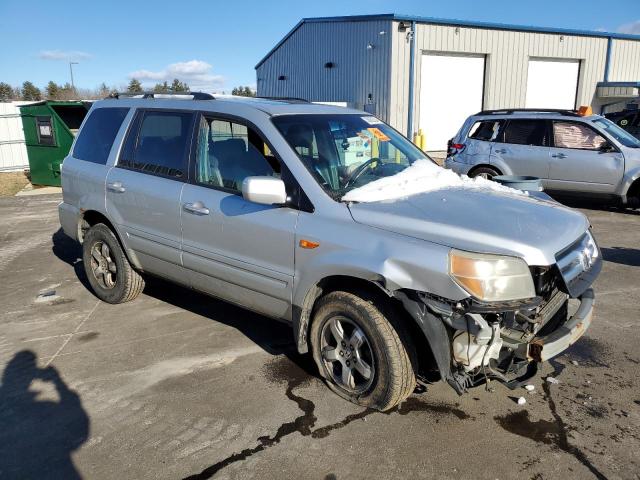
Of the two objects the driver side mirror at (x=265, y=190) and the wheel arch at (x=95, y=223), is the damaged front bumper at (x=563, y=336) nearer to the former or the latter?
the driver side mirror at (x=265, y=190)

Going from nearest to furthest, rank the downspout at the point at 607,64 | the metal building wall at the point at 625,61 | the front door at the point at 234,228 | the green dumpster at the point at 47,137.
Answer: the front door at the point at 234,228, the green dumpster at the point at 47,137, the downspout at the point at 607,64, the metal building wall at the point at 625,61

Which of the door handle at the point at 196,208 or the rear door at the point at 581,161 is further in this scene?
the rear door at the point at 581,161

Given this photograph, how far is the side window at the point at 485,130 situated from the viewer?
33.4 feet

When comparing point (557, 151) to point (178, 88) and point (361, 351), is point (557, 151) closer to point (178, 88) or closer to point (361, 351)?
point (361, 351)

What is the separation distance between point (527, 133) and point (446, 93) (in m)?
11.1

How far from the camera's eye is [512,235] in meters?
2.91

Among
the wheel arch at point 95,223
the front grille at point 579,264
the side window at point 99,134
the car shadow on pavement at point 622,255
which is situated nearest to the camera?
the front grille at point 579,264

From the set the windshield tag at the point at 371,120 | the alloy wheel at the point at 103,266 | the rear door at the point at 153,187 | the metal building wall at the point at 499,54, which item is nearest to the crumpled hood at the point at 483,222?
the windshield tag at the point at 371,120

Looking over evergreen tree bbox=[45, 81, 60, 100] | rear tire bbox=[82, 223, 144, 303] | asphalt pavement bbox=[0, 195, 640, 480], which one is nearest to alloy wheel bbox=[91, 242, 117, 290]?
rear tire bbox=[82, 223, 144, 303]

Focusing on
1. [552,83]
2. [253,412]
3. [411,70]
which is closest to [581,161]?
[253,412]

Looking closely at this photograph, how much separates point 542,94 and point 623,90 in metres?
3.60

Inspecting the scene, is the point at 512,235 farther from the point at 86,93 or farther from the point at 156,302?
the point at 86,93

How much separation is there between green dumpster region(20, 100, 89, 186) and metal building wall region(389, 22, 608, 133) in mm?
10952

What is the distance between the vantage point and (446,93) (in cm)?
2025
